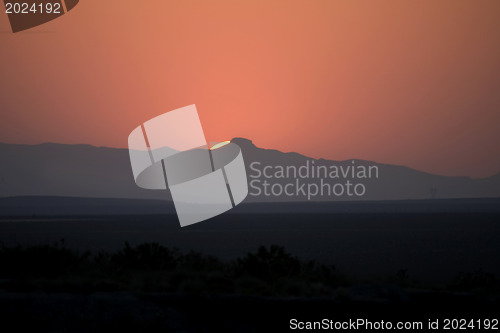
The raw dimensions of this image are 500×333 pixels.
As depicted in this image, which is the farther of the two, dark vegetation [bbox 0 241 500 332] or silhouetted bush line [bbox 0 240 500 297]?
silhouetted bush line [bbox 0 240 500 297]

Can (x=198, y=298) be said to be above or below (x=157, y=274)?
below

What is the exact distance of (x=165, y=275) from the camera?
1677 centimetres

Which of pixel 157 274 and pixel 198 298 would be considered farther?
pixel 157 274

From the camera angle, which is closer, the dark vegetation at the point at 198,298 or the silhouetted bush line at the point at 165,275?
the dark vegetation at the point at 198,298

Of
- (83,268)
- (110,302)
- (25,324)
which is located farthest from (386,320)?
(83,268)

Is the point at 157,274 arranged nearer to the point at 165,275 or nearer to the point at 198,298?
the point at 165,275

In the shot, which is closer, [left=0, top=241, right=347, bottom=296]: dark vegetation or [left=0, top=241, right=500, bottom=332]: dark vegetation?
[left=0, top=241, right=500, bottom=332]: dark vegetation

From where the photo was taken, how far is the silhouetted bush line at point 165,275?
1491cm

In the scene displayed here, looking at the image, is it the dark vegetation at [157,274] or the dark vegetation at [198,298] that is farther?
the dark vegetation at [157,274]

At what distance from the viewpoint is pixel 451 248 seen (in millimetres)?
45812

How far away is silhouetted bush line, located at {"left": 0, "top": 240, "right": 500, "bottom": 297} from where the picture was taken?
14.9m

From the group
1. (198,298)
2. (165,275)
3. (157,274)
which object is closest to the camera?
(198,298)

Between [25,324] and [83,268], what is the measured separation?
6.02 metres

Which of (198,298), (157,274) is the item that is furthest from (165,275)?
(198,298)
